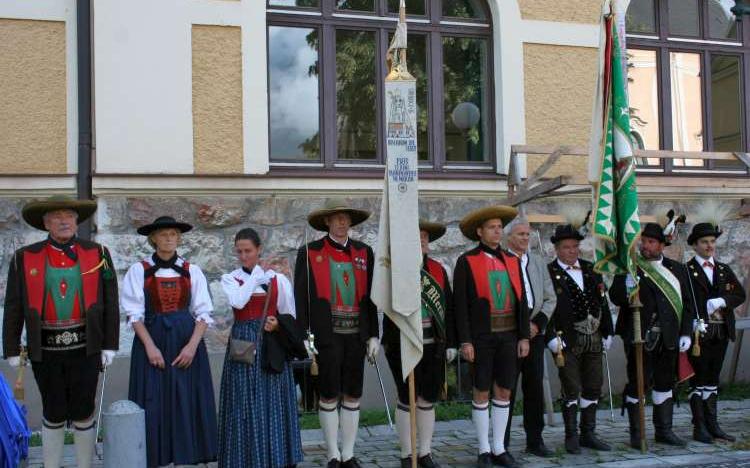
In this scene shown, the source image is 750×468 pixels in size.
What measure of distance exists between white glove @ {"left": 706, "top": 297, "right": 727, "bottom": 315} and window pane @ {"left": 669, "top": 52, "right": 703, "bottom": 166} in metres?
3.00

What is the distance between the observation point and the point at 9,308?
5.75m

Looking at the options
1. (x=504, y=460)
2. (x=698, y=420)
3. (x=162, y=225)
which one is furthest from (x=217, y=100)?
(x=698, y=420)

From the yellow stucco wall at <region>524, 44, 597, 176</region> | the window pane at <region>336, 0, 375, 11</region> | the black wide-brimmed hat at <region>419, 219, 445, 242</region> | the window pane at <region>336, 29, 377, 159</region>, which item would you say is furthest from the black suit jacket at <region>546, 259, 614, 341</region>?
the window pane at <region>336, 0, 375, 11</region>

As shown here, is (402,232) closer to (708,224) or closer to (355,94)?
(708,224)

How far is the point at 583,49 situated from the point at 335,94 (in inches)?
110

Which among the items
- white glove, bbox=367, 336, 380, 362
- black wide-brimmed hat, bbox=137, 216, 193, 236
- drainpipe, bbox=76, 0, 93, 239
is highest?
drainpipe, bbox=76, 0, 93, 239

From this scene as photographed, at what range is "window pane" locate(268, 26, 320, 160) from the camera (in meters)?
8.77

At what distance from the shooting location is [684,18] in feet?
33.6

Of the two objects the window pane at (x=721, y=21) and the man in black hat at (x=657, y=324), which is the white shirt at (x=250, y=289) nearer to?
the man in black hat at (x=657, y=324)

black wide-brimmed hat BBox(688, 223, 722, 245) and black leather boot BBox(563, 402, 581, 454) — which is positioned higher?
black wide-brimmed hat BBox(688, 223, 722, 245)

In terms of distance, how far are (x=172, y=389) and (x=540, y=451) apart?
2.95 metres

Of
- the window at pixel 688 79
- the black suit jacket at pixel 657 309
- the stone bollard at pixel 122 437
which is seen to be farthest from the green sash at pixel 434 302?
the window at pixel 688 79

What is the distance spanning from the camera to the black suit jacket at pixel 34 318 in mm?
5688

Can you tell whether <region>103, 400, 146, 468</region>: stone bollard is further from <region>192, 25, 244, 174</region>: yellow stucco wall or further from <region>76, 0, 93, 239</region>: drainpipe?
<region>192, 25, 244, 174</region>: yellow stucco wall
